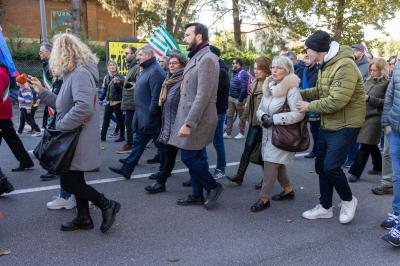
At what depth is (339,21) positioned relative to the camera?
54.7 feet

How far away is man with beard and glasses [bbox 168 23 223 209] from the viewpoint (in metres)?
4.02

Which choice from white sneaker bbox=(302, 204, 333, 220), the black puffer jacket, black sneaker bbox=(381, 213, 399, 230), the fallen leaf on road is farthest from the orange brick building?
black sneaker bbox=(381, 213, 399, 230)

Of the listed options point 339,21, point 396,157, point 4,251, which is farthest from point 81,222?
point 339,21

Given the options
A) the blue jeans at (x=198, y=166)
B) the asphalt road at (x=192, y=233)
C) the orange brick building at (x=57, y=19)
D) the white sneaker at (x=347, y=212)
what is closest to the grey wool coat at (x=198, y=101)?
the blue jeans at (x=198, y=166)

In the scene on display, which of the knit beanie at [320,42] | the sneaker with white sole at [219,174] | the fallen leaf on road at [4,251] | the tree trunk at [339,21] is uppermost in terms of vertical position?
the tree trunk at [339,21]

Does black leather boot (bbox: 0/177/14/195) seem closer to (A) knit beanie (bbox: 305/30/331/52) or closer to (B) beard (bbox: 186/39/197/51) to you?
(B) beard (bbox: 186/39/197/51)

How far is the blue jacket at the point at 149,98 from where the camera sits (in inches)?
216

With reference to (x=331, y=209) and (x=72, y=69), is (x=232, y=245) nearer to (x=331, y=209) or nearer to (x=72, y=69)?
(x=331, y=209)

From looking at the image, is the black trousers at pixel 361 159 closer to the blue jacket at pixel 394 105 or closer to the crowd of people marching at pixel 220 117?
the crowd of people marching at pixel 220 117

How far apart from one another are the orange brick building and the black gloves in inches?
836

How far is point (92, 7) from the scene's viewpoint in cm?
2630

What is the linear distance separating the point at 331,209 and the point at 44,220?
9.52 ft

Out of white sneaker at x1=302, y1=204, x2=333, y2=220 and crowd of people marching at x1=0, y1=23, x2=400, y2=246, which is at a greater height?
crowd of people marching at x1=0, y1=23, x2=400, y2=246

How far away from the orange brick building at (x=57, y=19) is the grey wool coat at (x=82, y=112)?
2118cm
